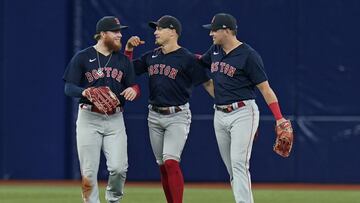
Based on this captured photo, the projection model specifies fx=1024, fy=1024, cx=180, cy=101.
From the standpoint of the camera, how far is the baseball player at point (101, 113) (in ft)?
32.2

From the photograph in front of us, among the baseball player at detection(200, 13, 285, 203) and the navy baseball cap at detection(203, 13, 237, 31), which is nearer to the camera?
the baseball player at detection(200, 13, 285, 203)

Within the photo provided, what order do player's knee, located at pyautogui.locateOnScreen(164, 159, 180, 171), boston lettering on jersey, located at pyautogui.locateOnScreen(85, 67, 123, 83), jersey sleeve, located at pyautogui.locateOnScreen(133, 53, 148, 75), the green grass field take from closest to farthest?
boston lettering on jersey, located at pyautogui.locateOnScreen(85, 67, 123, 83), player's knee, located at pyautogui.locateOnScreen(164, 159, 180, 171), jersey sleeve, located at pyautogui.locateOnScreen(133, 53, 148, 75), the green grass field

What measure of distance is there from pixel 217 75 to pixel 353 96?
223 inches

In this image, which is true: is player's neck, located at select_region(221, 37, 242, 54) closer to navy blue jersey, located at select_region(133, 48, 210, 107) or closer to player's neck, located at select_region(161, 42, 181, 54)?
navy blue jersey, located at select_region(133, 48, 210, 107)

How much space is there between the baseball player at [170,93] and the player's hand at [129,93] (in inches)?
27.3

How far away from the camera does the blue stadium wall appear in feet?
49.3

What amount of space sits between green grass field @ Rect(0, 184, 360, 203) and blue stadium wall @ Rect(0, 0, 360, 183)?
919mm

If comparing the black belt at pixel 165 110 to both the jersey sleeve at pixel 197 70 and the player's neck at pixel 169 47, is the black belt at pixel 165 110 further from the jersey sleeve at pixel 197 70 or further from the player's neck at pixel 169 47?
the player's neck at pixel 169 47

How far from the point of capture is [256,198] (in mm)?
12789

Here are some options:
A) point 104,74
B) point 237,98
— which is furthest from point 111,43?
point 237,98

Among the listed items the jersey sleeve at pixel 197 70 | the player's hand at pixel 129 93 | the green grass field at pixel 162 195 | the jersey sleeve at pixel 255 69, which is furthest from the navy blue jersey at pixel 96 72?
the green grass field at pixel 162 195

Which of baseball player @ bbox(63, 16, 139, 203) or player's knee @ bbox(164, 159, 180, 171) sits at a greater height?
baseball player @ bbox(63, 16, 139, 203)

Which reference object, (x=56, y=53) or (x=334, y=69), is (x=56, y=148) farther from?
(x=334, y=69)

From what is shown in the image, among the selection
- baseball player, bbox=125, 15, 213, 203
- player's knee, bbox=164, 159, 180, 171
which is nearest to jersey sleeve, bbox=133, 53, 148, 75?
baseball player, bbox=125, 15, 213, 203
